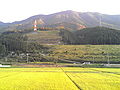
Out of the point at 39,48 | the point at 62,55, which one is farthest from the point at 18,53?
the point at 62,55

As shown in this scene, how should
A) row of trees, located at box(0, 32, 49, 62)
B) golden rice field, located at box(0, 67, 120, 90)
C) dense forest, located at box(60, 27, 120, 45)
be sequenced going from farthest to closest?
dense forest, located at box(60, 27, 120, 45), row of trees, located at box(0, 32, 49, 62), golden rice field, located at box(0, 67, 120, 90)

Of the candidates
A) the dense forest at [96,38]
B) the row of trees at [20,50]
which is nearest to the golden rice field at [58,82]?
the row of trees at [20,50]

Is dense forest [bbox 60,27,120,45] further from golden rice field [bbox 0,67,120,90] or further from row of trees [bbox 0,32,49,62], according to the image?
golden rice field [bbox 0,67,120,90]

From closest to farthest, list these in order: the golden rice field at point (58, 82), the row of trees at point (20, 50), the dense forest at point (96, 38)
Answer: the golden rice field at point (58, 82), the row of trees at point (20, 50), the dense forest at point (96, 38)

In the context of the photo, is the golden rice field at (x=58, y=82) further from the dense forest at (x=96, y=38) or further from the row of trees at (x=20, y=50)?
the dense forest at (x=96, y=38)

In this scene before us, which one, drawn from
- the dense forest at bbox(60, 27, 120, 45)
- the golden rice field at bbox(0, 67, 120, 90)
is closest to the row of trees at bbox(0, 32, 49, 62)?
the dense forest at bbox(60, 27, 120, 45)

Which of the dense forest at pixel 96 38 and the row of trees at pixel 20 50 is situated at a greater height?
the dense forest at pixel 96 38

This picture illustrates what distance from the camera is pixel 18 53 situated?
Answer: 91500mm

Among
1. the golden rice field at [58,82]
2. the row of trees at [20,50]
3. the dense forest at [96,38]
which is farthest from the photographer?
the dense forest at [96,38]

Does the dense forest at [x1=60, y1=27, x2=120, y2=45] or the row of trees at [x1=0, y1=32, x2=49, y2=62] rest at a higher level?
the dense forest at [x1=60, y1=27, x2=120, y2=45]

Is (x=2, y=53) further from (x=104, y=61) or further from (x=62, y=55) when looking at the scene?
(x=104, y=61)

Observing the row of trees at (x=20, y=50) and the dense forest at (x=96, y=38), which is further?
the dense forest at (x=96, y=38)

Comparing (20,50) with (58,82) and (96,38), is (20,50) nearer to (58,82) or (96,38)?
(96,38)

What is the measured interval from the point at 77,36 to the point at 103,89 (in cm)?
12650
